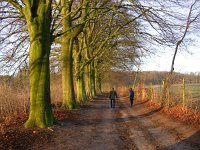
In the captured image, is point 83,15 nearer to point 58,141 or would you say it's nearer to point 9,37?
point 9,37

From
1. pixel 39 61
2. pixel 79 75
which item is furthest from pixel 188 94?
pixel 79 75

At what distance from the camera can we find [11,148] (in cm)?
1016

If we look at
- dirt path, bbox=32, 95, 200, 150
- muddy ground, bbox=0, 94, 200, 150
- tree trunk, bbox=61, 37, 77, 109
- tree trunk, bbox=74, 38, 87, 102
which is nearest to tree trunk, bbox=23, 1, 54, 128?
muddy ground, bbox=0, 94, 200, 150

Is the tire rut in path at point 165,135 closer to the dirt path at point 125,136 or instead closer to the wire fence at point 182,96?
the dirt path at point 125,136

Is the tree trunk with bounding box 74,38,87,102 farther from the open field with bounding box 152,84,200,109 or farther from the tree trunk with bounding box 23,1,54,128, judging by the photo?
the tree trunk with bounding box 23,1,54,128

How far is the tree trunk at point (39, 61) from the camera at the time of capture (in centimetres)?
1432

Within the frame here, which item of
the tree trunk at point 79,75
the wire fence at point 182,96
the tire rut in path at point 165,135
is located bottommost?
the tire rut in path at point 165,135

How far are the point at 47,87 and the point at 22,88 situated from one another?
19.4 ft

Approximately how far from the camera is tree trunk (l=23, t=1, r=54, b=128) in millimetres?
14319

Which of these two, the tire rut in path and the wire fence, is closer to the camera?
the tire rut in path

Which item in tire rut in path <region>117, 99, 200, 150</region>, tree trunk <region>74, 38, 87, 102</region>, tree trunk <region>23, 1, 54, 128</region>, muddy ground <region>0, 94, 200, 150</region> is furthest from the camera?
tree trunk <region>74, 38, 87, 102</region>

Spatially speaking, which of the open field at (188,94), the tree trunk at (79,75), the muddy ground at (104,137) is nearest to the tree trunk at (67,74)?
the open field at (188,94)

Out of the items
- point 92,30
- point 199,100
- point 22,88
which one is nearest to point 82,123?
point 22,88

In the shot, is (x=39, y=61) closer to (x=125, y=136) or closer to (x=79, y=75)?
(x=125, y=136)
